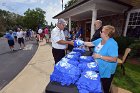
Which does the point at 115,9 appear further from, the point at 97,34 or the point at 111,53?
the point at 111,53

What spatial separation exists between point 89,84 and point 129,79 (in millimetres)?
3806

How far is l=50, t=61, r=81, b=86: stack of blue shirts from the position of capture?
223 centimetres

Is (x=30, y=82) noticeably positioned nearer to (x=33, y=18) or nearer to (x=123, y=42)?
(x=123, y=42)

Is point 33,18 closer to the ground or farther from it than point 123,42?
farther from it

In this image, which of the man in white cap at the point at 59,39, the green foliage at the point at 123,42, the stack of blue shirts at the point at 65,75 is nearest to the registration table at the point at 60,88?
the stack of blue shirts at the point at 65,75

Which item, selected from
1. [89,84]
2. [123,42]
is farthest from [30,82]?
[123,42]

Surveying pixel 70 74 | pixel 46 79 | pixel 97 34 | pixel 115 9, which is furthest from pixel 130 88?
pixel 115 9

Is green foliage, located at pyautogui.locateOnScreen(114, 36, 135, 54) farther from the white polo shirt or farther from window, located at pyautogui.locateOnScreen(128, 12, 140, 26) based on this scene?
the white polo shirt

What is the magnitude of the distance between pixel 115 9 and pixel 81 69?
9.16 metres

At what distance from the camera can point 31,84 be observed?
4.98 metres

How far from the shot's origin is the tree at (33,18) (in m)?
62.4

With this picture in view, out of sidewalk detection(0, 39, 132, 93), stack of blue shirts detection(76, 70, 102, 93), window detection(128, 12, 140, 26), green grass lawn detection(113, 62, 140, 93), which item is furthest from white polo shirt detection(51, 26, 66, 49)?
window detection(128, 12, 140, 26)

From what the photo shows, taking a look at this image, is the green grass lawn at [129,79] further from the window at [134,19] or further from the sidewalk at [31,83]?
the window at [134,19]

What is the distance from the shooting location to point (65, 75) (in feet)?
7.52
